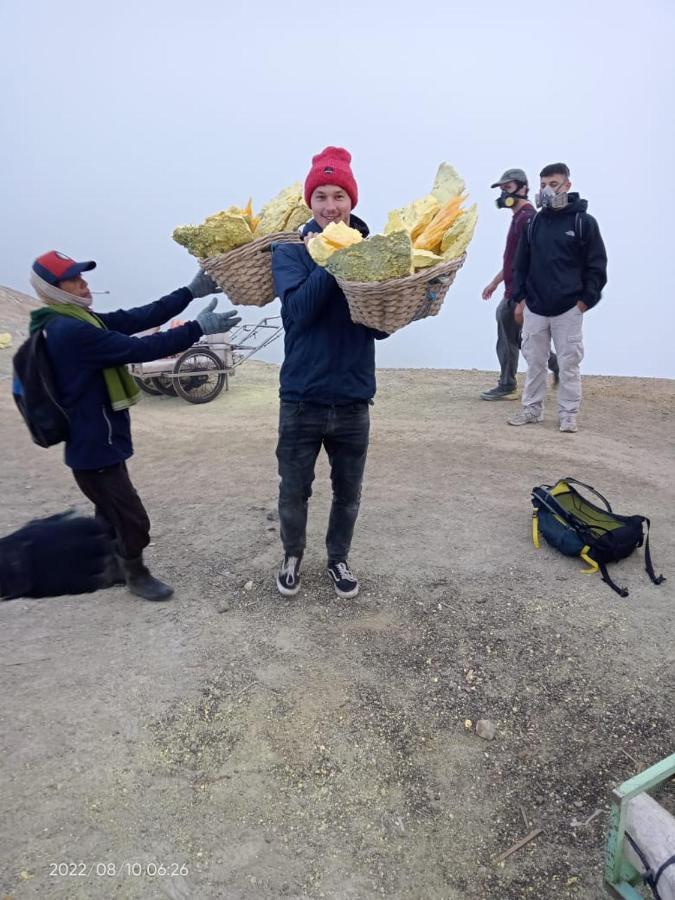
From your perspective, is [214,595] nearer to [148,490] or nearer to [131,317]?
[131,317]

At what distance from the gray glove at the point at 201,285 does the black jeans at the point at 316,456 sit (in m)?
0.66

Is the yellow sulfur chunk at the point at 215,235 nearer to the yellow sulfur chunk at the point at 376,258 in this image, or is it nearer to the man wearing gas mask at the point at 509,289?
the yellow sulfur chunk at the point at 376,258

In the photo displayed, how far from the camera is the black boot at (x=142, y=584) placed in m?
3.29

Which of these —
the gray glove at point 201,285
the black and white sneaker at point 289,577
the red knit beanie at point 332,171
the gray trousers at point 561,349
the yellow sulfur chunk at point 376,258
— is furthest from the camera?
the gray trousers at point 561,349

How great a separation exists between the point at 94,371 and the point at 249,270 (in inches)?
32.3

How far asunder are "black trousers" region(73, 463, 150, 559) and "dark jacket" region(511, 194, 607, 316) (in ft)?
13.0

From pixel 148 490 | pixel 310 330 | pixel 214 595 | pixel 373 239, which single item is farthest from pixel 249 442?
pixel 373 239

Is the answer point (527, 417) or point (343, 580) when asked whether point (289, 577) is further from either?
point (527, 417)

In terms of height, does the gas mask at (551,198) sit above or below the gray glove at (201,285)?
above

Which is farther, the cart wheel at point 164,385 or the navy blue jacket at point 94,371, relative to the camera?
the cart wheel at point 164,385

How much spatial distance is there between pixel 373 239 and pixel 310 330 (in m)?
0.66

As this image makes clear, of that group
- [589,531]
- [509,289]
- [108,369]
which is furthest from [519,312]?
[108,369]

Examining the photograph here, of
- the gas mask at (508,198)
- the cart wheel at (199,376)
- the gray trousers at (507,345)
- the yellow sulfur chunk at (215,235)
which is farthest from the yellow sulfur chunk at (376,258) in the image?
the cart wheel at (199,376)

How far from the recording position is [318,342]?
9.05 feet
